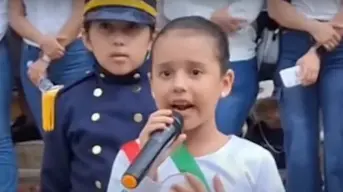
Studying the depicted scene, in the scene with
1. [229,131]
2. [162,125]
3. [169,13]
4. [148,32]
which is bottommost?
[229,131]

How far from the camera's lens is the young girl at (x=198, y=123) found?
2.11 meters

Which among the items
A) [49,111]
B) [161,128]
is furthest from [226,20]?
[161,128]

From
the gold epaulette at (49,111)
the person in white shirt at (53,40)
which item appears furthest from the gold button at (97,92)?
the person in white shirt at (53,40)

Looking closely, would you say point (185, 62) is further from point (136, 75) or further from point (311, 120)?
point (311, 120)

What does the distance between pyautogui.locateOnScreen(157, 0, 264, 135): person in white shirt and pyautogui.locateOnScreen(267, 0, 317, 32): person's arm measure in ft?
0.31

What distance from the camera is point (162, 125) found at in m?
1.99

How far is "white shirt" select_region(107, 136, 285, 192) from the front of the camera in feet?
7.09

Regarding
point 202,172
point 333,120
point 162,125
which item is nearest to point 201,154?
point 202,172

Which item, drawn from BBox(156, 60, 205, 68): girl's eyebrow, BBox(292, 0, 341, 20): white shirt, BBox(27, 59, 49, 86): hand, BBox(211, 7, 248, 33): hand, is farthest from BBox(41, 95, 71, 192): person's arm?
BBox(292, 0, 341, 20): white shirt

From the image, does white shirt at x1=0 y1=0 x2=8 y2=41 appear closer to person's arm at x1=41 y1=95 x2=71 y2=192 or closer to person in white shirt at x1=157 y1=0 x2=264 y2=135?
person in white shirt at x1=157 y1=0 x2=264 y2=135

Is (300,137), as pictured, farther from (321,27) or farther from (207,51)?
(207,51)

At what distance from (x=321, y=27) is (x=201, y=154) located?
1.18 meters

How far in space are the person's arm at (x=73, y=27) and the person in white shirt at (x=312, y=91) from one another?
62 cm

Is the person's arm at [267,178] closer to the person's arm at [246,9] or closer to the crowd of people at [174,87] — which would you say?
the crowd of people at [174,87]
